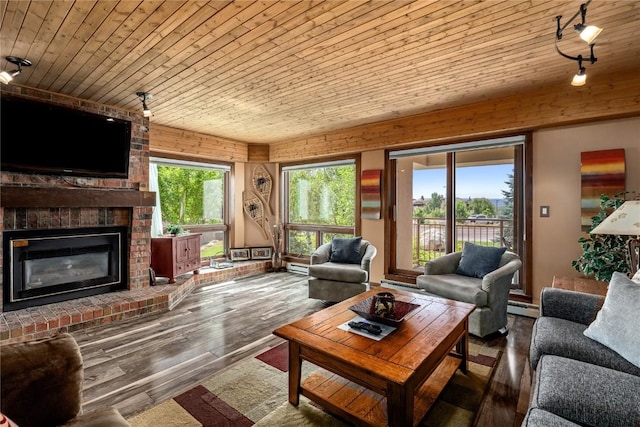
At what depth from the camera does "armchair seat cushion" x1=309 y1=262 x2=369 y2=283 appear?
3.87 meters

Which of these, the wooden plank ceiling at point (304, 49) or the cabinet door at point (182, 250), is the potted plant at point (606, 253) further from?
the cabinet door at point (182, 250)

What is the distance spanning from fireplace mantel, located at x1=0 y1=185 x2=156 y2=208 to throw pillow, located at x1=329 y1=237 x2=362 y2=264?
2.52m

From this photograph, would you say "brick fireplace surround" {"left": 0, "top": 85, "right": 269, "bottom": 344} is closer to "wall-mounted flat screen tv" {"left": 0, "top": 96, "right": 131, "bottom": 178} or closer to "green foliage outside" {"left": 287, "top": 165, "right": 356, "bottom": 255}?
"wall-mounted flat screen tv" {"left": 0, "top": 96, "right": 131, "bottom": 178}

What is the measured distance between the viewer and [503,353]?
272 centimetres

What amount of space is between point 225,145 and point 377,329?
4746mm

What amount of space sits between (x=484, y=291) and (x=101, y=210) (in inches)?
173

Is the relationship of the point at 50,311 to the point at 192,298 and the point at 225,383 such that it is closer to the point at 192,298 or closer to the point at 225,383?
the point at 192,298

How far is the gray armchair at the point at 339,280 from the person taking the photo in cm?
387

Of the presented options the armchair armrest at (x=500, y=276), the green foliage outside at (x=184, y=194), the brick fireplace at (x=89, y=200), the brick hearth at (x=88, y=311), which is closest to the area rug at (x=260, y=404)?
the armchair armrest at (x=500, y=276)

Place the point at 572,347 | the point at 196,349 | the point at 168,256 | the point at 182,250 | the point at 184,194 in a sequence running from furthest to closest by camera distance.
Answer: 1. the point at 184,194
2. the point at 182,250
3. the point at 168,256
4. the point at 196,349
5. the point at 572,347

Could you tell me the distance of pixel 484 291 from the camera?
297 centimetres

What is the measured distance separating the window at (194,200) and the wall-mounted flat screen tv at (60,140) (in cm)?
118

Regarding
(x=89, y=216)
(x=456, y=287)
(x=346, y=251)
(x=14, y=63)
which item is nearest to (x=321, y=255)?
(x=346, y=251)

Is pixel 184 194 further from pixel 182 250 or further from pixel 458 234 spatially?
pixel 458 234
